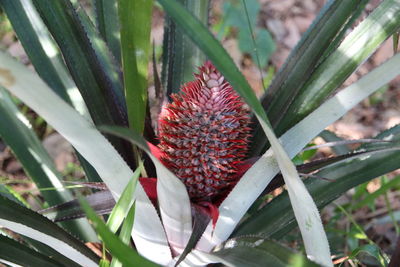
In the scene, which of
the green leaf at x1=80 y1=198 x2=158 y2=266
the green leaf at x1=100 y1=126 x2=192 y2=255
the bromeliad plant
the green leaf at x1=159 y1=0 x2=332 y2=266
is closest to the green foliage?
the bromeliad plant

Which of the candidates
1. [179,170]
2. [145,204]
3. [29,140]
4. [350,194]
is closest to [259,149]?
[179,170]

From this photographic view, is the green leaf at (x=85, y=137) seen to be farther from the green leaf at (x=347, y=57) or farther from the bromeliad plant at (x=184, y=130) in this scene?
the green leaf at (x=347, y=57)

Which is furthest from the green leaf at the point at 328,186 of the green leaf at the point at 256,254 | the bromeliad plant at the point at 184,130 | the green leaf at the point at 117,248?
the green leaf at the point at 117,248

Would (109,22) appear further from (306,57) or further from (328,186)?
(328,186)

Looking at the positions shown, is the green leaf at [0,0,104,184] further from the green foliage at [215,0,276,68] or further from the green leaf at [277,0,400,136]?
the green foliage at [215,0,276,68]

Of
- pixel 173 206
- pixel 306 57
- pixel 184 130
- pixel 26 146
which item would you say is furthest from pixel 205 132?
pixel 26 146

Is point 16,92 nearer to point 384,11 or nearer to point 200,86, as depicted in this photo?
point 200,86

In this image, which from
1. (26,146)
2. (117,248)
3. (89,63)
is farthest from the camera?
(26,146)
